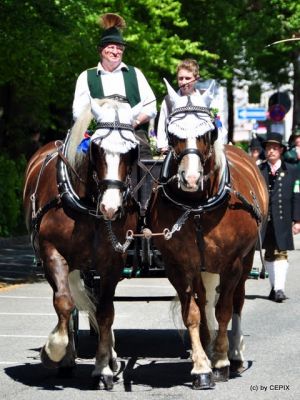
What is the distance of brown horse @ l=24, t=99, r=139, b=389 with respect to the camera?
8664 mm

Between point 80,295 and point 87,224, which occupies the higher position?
point 87,224

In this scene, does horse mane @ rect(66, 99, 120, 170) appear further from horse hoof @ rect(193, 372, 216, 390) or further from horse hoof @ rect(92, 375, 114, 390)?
horse hoof @ rect(193, 372, 216, 390)

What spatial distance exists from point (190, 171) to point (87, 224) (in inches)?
40.3

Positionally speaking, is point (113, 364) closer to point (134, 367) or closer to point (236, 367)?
point (134, 367)

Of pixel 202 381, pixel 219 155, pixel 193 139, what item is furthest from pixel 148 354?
pixel 193 139

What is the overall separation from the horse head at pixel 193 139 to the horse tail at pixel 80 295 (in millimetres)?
1318

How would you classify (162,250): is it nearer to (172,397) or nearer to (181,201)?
(181,201)

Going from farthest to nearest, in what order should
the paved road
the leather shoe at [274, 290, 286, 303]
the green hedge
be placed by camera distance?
the green hedge < the leather shoe at [274, 290, 286, 303] < the paved road

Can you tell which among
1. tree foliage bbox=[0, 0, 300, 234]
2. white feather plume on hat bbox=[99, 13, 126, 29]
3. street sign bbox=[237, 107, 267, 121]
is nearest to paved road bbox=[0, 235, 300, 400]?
white feather plume on hat bbox=[99, 13, 126, 29]

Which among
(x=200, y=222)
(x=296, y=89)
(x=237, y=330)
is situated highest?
(x=200, y=222)

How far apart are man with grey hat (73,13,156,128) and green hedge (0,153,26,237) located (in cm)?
1662

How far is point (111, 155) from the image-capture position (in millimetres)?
8594

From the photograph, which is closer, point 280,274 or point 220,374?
point 220,374

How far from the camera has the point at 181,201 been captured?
9.11 m
